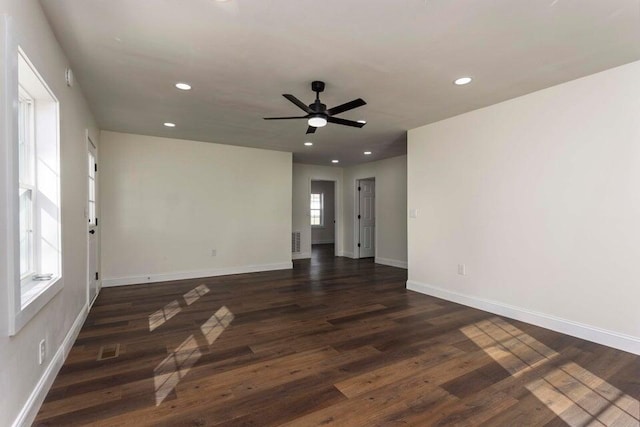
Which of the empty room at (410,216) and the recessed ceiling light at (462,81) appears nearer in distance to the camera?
the empty room at (410,216)

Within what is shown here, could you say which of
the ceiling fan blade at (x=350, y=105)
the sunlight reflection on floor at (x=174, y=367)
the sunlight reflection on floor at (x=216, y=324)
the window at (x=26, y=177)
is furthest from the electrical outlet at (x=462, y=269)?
the window at (x=26, y=177)

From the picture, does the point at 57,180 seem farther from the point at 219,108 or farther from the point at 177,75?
the point at 219,108

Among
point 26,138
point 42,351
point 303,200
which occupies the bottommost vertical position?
point 42,351

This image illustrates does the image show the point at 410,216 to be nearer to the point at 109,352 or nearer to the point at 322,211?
the point at 109,352

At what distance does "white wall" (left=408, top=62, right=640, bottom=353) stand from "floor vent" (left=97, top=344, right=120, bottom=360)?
3821mm

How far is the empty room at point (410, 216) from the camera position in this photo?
195 centimetres

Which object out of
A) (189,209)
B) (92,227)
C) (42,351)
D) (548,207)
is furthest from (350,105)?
(189,209)

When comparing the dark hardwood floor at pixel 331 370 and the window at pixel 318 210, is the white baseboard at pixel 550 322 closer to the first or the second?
the dark hardwood floor at pixel 331 370

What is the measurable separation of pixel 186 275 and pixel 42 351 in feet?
11.9

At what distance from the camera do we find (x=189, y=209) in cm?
567

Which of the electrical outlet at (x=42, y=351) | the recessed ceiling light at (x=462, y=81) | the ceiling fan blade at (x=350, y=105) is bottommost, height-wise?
the electrical outlet at (x=42, y=351)

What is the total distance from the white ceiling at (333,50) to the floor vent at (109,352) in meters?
2.48

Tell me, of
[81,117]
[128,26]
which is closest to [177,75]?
[128,26]

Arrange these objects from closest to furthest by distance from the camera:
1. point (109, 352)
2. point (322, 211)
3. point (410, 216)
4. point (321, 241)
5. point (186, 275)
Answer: point (109, 352) → point (410, 216) → point (186, 275) → point (321, 241) → point (322, 211)
